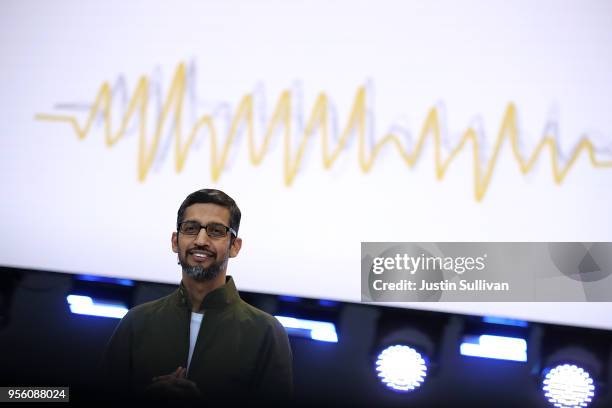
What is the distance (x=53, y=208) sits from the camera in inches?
98.0

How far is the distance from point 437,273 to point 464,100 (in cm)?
59

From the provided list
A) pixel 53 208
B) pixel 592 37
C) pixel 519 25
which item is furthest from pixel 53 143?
pixel 592 37

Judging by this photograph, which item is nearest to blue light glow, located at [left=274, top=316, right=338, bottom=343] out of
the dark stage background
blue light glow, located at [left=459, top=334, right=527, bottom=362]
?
the dark stage background

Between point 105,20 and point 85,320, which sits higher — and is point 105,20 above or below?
above

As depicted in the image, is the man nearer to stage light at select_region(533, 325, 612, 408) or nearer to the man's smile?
the man's smile

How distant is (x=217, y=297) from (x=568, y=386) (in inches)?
45.2

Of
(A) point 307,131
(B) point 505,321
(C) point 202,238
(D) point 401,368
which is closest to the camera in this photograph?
(C) point 202,238

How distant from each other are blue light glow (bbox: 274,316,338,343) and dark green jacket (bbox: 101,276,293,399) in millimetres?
325

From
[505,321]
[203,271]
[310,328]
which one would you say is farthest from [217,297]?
[505,321]

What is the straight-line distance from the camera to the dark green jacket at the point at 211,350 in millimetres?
1903

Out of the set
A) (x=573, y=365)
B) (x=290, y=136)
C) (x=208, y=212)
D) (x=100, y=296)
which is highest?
(x=290, y=136)

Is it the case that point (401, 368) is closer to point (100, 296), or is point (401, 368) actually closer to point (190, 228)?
point (190, 228)

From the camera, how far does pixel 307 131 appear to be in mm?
2389

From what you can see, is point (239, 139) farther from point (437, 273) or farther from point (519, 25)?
point (519, 25)
